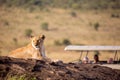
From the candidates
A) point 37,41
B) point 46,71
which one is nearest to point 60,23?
point 37,41

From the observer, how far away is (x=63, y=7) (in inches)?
3130

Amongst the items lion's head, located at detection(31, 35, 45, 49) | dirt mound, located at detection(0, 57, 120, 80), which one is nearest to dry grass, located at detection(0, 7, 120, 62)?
lion's head, located at detection(31, 35, 45, 49)

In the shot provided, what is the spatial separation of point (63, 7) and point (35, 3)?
18.6 feet

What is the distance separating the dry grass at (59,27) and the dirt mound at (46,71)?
27.2m

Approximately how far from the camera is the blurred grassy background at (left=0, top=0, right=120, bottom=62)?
46206 millimetres

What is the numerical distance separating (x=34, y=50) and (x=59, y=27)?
142 ft

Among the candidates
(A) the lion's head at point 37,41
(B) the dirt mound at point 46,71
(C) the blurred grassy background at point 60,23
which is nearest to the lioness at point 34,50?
(A) the lion's head at point 37,41

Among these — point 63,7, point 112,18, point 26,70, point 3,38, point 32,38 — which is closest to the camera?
point 26,70

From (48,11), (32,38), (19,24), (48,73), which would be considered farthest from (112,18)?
(48,73)

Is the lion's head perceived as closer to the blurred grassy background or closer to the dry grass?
the blurred grassy background

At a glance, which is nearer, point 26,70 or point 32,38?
point 26,70

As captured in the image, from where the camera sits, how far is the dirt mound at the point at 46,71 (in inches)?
410

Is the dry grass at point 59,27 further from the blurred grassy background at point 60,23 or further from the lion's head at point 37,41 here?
the lion's head at point 37,41

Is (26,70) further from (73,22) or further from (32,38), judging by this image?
(73,22)
